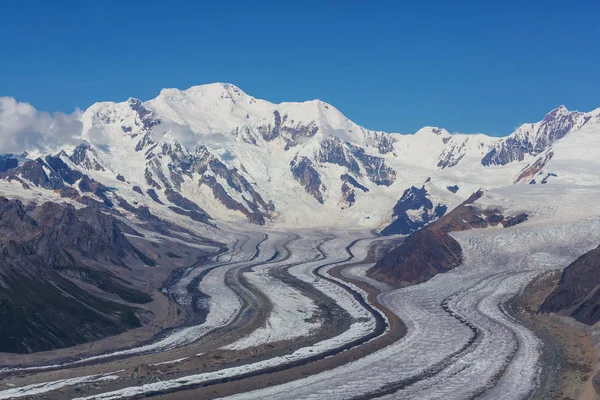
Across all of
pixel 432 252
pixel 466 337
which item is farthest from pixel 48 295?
pixel 432 252

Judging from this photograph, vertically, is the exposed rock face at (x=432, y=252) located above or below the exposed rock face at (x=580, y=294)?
above

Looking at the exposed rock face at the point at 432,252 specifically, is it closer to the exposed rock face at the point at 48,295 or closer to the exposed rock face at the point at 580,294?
the exposed rock face at the point at 580,294

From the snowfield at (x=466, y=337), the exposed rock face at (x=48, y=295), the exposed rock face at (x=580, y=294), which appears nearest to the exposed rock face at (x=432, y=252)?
the snowfield at (x=466, y=337)

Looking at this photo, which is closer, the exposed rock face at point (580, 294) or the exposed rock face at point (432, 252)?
the exposed rock face at point (580, 294)

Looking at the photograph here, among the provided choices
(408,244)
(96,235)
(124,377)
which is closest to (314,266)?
(408,244)

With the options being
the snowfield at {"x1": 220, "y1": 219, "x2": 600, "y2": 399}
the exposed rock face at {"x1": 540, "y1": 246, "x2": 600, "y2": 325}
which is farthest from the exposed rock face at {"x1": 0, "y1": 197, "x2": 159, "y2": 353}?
the exposed rock face at {"x1": 540, "y1": 246, "x2": 600, "y2": 325}

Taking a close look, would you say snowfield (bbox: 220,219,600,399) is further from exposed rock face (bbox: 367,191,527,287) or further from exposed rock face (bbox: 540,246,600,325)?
exposed rock face (bbox: 540,246,600,325)

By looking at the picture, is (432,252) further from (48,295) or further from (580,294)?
(48,295)
